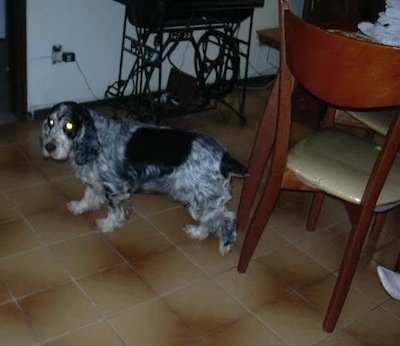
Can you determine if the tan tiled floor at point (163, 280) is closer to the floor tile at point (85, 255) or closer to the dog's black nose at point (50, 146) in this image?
the floor tile at point (85, 255)

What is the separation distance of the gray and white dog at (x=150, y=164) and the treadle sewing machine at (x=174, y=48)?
3.27ft

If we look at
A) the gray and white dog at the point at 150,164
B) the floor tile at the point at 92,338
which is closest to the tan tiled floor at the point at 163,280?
the floor tile at the point at 92,338

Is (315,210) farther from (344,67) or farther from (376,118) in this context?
(344,67)

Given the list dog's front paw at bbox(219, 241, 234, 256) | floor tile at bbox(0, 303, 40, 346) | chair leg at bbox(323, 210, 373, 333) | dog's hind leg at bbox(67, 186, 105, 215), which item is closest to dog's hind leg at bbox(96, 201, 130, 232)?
dog's hind leg at bbox(67, 186, 105, 215)

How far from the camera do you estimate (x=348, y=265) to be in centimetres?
182

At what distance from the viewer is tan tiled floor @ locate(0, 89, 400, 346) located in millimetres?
1886

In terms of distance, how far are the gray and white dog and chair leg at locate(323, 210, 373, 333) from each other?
57 centimetres

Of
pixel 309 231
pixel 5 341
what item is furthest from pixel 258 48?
pixel 5 341

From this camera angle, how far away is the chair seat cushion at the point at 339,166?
1.80 meters

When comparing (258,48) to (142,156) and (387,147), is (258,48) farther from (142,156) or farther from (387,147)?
(387,147)

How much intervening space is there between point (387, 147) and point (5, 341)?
4.59 ft

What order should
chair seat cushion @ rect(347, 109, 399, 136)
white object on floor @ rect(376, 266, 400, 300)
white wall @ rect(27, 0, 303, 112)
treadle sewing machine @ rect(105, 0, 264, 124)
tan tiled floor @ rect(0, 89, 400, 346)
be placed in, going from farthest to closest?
white wall @ rect(27, 0, 303, 112), treadle sewing machine @ rect(105, 0, 264, 124), chair seat cushion @ rect(347, 109, 399, 136), white object on floor @ rect(376, 266, 400, 300), tan tiled floor @ rect(0, 89, 400, 346)

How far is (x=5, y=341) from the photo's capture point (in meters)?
1.77

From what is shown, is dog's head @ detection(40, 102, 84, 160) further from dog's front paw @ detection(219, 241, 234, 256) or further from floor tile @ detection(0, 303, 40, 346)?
dog's front paw @ detection(219, 241, 234, 256)
